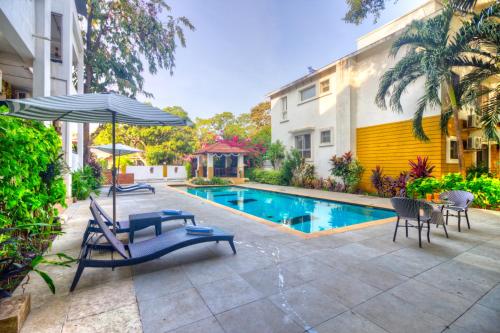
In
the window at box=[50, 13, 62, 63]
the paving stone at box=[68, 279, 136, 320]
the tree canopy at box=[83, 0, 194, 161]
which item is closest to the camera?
the paving stone at box=[68, 279, 136, 320]

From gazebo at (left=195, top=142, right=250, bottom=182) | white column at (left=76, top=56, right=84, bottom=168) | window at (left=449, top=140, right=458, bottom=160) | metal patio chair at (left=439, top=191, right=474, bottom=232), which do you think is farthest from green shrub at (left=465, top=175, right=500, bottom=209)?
white column at (left=76, top=56, right=84, bottom=168)

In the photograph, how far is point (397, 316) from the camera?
2346 millimetres

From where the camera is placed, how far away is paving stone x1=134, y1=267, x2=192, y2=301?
9.00 ft

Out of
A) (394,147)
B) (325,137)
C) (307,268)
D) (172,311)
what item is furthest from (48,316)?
(325,137)

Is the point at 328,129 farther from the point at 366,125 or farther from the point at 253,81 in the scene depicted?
the point at 253,81

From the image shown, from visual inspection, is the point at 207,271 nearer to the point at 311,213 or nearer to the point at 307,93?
the point at 311,213

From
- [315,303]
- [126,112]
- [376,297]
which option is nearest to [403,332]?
[376,297]

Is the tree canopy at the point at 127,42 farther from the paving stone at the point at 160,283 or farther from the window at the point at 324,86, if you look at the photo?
the paving stone at the point at 160,283

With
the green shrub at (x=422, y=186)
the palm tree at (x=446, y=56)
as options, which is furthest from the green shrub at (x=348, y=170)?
the palm tree at (x=446, y=56)

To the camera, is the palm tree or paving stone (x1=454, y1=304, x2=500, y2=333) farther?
the palm tree

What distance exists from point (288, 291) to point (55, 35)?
13.5 metres

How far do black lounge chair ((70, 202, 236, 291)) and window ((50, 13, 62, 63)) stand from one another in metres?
9.21

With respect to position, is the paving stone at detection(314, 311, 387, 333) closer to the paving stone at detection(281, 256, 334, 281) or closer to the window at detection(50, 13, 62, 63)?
the paving stone at detection(281, 256, 334, 281)

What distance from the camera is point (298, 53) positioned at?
23.9 m
